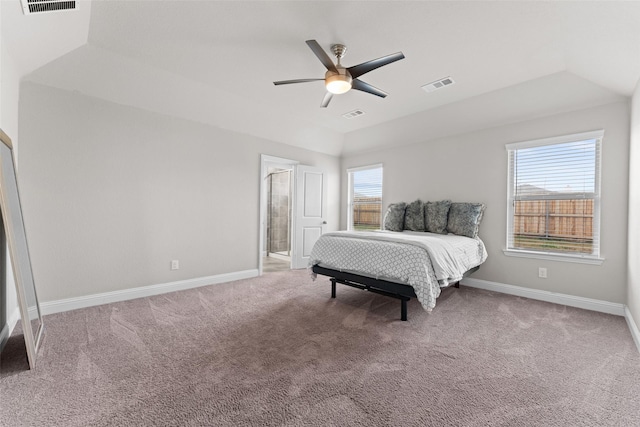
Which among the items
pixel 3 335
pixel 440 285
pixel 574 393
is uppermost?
pixel 440 285

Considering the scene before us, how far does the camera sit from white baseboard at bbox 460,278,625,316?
126 inches

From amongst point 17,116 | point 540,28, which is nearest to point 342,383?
point 540,28

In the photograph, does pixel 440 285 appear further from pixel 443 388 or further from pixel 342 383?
pixel 342 383

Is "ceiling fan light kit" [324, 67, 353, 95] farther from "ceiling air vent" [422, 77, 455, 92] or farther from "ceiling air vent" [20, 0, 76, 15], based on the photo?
"ceiling air vent" [20, 0, 76, 15]

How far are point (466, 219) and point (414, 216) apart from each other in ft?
2.70

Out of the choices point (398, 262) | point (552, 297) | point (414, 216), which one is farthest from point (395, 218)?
point (552, 297)

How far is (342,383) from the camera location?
1.84 m

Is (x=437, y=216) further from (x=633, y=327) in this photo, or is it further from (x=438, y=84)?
(x=633, y=327)

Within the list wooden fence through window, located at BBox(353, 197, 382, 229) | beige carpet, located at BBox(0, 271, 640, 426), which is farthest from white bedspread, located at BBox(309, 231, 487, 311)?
wooden fence through window, located at BBox(353, 197, 382, 229)

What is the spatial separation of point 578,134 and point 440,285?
2.71 m

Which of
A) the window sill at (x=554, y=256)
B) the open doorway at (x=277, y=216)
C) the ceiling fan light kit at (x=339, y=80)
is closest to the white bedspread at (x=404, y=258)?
the window sill at (x=554, y=256)

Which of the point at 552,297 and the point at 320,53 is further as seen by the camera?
the point at 552,297

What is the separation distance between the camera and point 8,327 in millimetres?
2400

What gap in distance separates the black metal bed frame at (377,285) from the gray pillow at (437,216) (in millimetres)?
1733
